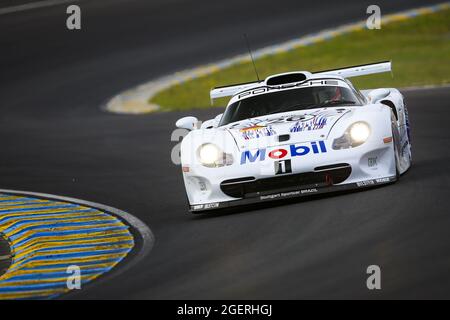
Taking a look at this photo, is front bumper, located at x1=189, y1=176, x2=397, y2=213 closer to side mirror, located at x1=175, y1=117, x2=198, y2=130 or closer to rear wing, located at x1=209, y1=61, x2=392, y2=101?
side mirror, located at x1=175, y1=117, x2=198, y2=130

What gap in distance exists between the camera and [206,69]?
2150cm

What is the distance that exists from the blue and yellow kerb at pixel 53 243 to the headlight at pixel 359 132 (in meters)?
2.09

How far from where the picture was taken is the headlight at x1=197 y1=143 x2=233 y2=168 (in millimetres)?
8891

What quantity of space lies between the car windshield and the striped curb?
8229mm

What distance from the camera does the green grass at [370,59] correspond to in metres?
18.7

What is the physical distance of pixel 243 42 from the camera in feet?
76.3

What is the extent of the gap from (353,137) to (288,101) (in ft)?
4.43

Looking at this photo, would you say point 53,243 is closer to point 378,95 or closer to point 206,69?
point 378,95

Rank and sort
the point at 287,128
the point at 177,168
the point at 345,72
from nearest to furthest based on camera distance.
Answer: the point at 287,128 → the point at 345,72 → the point at 177,168

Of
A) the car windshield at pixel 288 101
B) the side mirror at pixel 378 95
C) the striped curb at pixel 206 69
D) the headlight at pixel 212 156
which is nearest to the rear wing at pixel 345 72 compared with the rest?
the car windshield at pixel 288 101

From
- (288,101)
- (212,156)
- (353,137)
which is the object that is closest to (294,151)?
(353,137)

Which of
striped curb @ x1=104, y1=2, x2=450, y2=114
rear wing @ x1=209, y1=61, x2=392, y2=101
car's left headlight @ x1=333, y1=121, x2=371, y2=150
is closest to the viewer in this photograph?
car's left headlight @ x1=333, y1=121, x2=371, y2=150

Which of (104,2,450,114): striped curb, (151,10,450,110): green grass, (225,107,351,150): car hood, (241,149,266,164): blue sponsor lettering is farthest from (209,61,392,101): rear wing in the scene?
(104,2,450,114): striped curb
